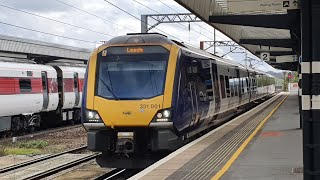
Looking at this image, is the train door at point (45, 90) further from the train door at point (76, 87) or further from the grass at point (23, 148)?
the grass at point (23, 148)

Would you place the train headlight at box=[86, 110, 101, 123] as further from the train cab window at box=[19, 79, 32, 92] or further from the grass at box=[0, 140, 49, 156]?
the train cab window at box=[19, 79, 32, 92]

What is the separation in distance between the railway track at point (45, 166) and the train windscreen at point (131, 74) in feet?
8.98

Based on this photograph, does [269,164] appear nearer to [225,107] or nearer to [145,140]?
[145,140]

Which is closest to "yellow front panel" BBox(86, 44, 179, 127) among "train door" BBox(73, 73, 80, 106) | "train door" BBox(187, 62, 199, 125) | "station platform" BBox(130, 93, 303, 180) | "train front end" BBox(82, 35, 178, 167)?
"train front end" BBox(82, 35, 178, 167)

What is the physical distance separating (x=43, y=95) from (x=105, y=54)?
13.3 metres

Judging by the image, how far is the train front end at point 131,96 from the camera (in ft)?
34.2

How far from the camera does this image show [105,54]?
11.2 meters

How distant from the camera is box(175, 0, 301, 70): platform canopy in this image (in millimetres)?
15509

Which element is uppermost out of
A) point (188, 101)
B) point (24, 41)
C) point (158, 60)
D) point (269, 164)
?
point (24, 41)

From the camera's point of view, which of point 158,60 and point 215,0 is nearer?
point 158,60

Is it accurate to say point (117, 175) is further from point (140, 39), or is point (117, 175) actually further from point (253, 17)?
point (253, 17)

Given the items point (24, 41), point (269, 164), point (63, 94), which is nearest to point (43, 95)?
point (63, 94)

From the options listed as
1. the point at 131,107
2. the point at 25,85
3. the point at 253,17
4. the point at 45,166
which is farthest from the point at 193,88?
the point at 25,85

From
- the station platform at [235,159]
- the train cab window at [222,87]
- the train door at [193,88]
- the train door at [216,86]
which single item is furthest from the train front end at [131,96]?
the train cab window at [222,87]
